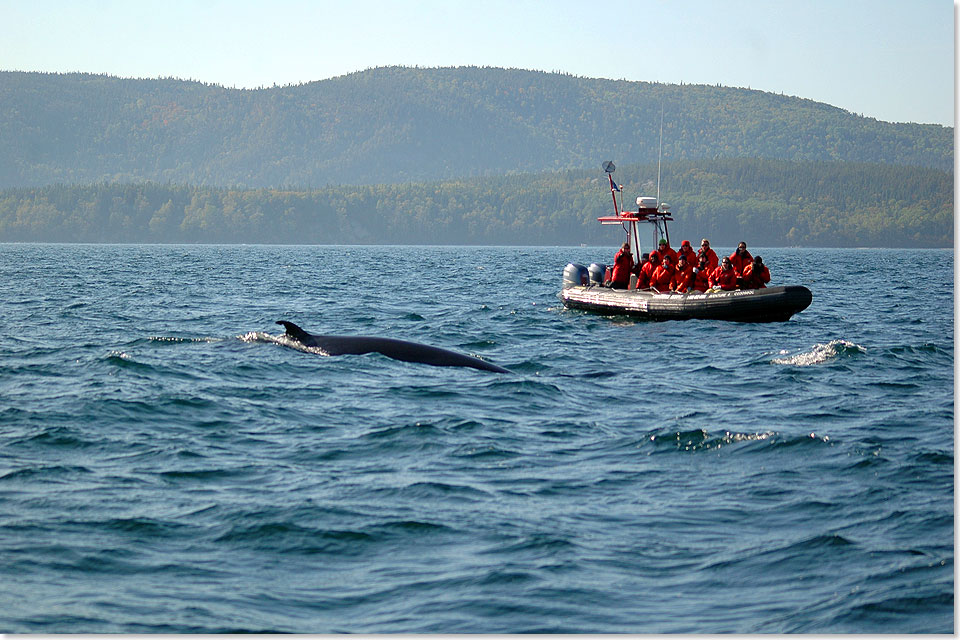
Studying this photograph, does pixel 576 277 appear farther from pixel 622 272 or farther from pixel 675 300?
pixel 675 300

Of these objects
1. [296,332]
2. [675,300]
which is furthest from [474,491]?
[675,300]

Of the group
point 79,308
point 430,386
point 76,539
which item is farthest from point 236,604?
point 79,308

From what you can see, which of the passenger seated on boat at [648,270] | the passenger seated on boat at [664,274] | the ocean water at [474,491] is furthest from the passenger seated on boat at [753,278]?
the ocean water at [474,491]

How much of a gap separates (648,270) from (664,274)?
2.32ft

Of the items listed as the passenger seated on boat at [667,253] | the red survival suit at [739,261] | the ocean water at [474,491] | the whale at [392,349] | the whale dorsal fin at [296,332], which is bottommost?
the ocean water at [474,491]

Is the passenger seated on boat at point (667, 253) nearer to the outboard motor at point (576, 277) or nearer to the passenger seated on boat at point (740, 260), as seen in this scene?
the passenger seated on boat at point (740, 260)

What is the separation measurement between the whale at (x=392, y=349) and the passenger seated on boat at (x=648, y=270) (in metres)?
11.7

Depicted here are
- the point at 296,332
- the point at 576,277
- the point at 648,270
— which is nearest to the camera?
the point at 296,332

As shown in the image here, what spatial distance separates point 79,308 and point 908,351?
21536 mm

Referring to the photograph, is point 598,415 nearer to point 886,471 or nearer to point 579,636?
point 886,471

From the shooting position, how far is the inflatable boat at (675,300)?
2569 cm

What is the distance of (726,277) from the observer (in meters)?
26.8

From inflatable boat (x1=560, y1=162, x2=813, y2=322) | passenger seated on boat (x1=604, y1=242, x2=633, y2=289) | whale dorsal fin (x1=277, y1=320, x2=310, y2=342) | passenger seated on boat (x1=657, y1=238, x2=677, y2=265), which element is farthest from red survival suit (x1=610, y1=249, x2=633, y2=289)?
whale dorsal fin (x1=277, y1=320, x2=310, y2=342)

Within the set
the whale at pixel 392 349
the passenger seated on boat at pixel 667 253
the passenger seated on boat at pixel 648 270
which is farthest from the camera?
the passenger seated on boat at pixel 648 270
